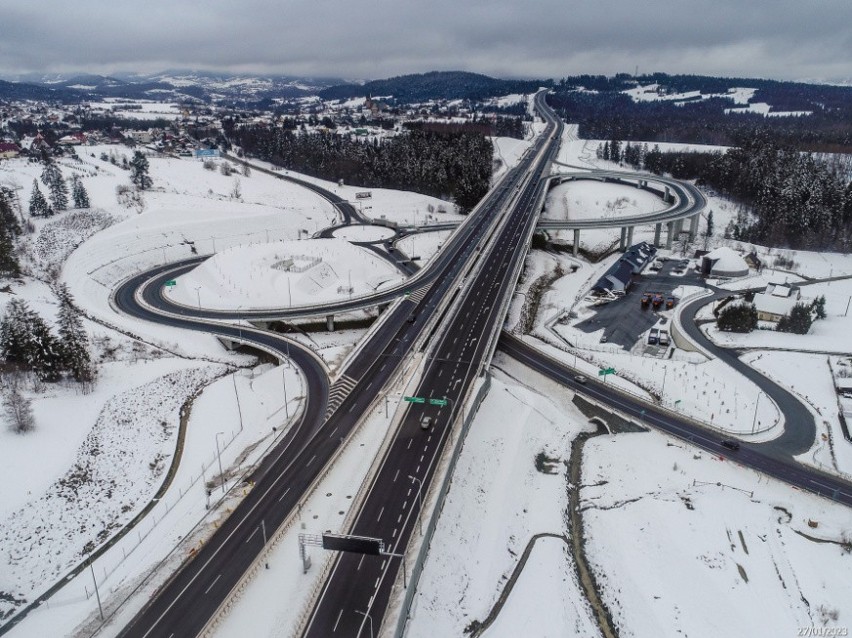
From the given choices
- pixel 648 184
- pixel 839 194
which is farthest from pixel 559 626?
pixel 648 184

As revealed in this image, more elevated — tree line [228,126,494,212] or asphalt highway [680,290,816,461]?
tree line [228,126,494,212]

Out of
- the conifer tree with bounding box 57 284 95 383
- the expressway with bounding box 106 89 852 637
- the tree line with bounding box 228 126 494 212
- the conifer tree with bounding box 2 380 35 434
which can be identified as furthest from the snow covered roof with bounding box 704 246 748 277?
the conifer tree with bounding box 2 380 35 434

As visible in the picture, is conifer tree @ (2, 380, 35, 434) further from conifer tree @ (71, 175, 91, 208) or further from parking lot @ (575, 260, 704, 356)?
conifer tree @ (71, 175, 91, 208)

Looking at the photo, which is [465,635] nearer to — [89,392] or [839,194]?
[89,392]

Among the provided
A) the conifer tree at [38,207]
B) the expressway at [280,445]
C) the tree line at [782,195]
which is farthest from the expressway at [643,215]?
the conifer tree at [38,207]

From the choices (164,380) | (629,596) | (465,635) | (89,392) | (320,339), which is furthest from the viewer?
(320,339)

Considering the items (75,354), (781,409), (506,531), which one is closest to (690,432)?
(781,409)

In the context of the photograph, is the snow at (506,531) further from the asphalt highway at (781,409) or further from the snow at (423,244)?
the snow at (423,244)

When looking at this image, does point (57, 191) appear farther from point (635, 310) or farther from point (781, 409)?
Result: point (781, 409)
